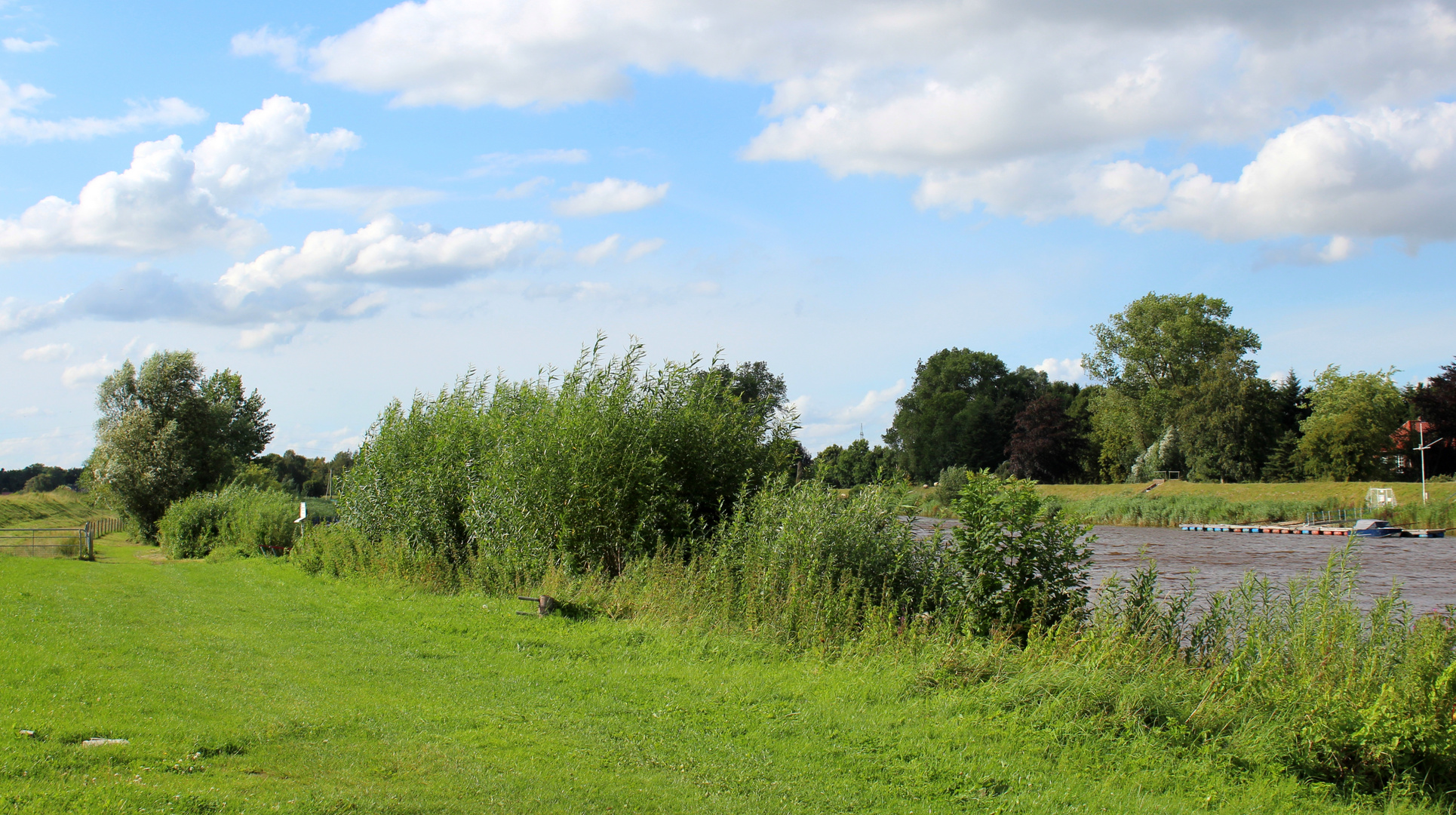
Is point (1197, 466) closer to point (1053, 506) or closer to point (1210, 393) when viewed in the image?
point (1210, 393)

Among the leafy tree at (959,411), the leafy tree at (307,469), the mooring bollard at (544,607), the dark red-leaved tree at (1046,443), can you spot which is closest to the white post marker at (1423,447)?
the dark red-leaved tree at (1046,443)

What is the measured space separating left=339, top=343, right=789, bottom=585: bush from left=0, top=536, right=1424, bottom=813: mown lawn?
4521mm

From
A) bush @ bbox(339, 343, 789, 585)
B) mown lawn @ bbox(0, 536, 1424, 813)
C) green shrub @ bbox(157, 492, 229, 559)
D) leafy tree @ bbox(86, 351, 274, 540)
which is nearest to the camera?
mown lawn @ bbox(0, 536, 1424, 813)

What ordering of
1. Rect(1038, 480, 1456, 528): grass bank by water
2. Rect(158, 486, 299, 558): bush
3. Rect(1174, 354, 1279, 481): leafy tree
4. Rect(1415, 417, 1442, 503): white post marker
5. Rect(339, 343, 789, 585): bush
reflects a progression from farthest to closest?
Rect(1174, 354, 1279, 481): leafy tree, Rect(1415, 417, 1442, 503): white post marker, Rect(1038, 480, 1456, 528): grass bank by water, Rect(158, 486, 299, 558): bush, Rect(339, 343, 789, 585): bush

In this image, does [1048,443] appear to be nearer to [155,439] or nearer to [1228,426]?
[1228,426]

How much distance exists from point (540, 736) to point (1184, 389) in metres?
74.4

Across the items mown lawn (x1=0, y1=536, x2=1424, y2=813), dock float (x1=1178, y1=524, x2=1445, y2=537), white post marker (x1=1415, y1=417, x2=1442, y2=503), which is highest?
white post marker (x1=1415, y1=417, x2=1442, y2=503)

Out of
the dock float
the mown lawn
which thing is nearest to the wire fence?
the mown lawn

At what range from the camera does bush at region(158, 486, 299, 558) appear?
1257 inches

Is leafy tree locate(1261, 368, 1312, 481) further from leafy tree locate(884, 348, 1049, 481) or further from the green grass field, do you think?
leafy tree locate(884, 348, 1049, 481)

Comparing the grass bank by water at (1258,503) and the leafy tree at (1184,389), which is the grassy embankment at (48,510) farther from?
the leafy tree at (1184,389)

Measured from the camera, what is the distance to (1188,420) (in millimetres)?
69750

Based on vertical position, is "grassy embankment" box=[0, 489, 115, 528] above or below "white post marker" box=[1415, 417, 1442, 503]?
below

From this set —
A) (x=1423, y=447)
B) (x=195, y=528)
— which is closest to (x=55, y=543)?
(x=195, y=528)
